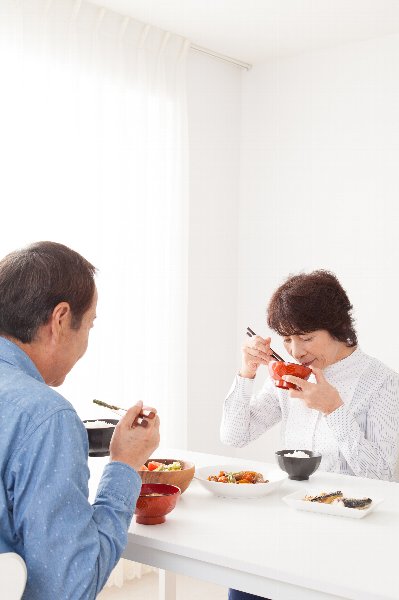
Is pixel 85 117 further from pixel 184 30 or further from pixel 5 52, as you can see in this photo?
pixel 184 30

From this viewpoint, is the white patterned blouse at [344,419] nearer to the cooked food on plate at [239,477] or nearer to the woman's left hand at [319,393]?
the woman's left hand at [319,393]

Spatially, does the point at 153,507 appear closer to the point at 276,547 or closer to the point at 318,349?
the point at 276,547

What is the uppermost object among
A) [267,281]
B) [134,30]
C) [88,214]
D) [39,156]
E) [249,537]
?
[134,30]

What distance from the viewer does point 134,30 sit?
3.60 metres

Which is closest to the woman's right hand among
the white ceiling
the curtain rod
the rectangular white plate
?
the rectangular white plate

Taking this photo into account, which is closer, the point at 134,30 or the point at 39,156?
the point at 39,156

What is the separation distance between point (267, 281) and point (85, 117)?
1435 millimetres

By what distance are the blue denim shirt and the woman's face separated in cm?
129

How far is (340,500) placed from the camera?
5.67 ft

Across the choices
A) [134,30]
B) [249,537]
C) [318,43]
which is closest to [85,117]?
[134,30]

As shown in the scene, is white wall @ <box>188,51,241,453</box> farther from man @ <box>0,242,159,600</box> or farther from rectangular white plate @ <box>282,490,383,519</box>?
man @ <box>0,242,159,600</box>

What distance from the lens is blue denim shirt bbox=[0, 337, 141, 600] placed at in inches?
46.3

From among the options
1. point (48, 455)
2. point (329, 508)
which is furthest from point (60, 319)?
point (329, 508)

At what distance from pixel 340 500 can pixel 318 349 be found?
752 mm
